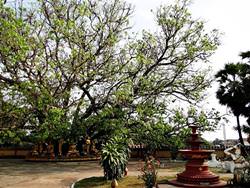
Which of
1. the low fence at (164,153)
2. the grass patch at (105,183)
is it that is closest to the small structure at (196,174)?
the grass patch at (105,183)

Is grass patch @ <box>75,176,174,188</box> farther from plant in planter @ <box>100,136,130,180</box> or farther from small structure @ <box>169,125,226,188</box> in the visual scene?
small structure @ <box>169,125,226,188</box>

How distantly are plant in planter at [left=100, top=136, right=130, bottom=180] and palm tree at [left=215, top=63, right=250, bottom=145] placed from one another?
40.6 feet

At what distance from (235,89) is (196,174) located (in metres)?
12.9

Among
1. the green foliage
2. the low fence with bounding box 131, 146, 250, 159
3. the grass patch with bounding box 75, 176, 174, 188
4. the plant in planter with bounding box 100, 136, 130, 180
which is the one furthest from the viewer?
the low fence with bounding box 131, 146, 250, 159

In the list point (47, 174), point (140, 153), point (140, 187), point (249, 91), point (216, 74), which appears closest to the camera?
point (140, 187)

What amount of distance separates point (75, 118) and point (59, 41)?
514 centimetres

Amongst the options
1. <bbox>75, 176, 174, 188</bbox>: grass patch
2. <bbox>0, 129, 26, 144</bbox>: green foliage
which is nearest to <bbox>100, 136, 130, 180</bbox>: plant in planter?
<bbox>75, 176, 174, 188</bbox>: grass patch

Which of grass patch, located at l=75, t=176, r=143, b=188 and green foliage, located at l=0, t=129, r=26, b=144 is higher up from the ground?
green foliage, located at l=0, t=129, r=26, b=144

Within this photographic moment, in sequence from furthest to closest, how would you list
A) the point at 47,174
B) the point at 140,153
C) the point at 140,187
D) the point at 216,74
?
1. the point at 140,153
2. the point at 216,74
3. the point at 47,174
4. the point at 140,187

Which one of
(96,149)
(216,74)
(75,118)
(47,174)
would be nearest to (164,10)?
(216,74)

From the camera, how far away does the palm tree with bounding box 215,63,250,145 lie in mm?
25344

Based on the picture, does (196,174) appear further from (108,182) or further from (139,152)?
(139,152)

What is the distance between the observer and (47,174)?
18141mm

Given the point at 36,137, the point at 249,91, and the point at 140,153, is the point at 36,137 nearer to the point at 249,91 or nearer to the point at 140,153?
the point at 140,153
